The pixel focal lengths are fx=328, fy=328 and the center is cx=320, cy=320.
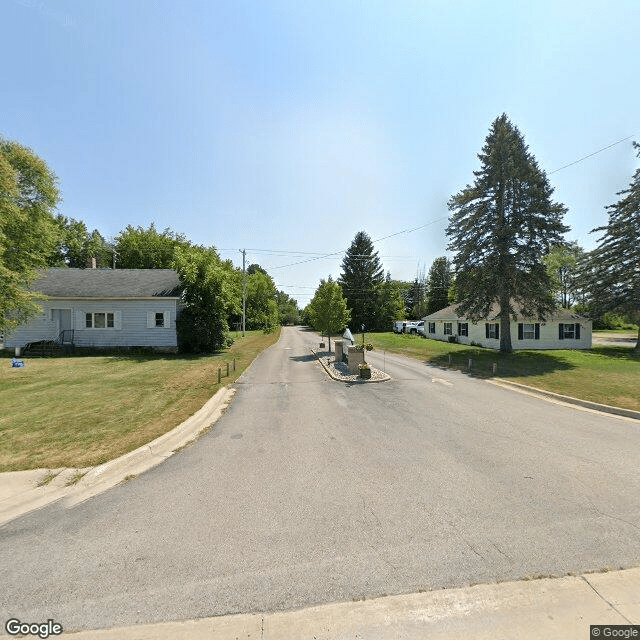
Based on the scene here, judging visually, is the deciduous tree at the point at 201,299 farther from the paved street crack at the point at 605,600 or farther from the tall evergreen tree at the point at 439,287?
the tall evergreen tree at the point at 439,287

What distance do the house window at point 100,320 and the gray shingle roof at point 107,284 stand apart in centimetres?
127

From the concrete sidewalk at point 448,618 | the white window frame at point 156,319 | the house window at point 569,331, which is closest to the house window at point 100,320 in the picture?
the white window frame at point 156,319

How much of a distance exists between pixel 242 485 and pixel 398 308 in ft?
179

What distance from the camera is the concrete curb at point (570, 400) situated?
9.34 m

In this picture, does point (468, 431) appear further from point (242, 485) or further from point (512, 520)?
point (242, 485)

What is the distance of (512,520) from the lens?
165 inches

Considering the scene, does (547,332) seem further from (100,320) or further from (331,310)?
(100,320)

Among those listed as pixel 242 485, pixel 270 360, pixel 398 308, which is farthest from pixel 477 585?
pixel 398 308

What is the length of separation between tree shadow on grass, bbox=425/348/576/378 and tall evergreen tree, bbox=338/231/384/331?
33.0 metres

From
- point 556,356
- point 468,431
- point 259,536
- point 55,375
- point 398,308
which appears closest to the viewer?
point 259,536

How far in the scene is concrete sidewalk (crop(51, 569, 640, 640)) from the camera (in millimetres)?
2598

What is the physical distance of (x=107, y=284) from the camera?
23.4 meters

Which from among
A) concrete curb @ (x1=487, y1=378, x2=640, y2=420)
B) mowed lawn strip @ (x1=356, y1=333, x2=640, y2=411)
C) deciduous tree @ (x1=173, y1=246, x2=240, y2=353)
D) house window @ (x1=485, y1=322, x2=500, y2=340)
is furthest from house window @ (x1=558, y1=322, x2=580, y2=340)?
deciduous tree @ (x1=173, y1=246, x2=240, y2=353)

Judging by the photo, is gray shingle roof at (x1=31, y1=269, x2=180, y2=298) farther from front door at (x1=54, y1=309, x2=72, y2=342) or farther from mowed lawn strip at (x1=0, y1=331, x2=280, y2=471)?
mowed lawn strip at (x1=0, y1=331, x2=280, y2=471)
